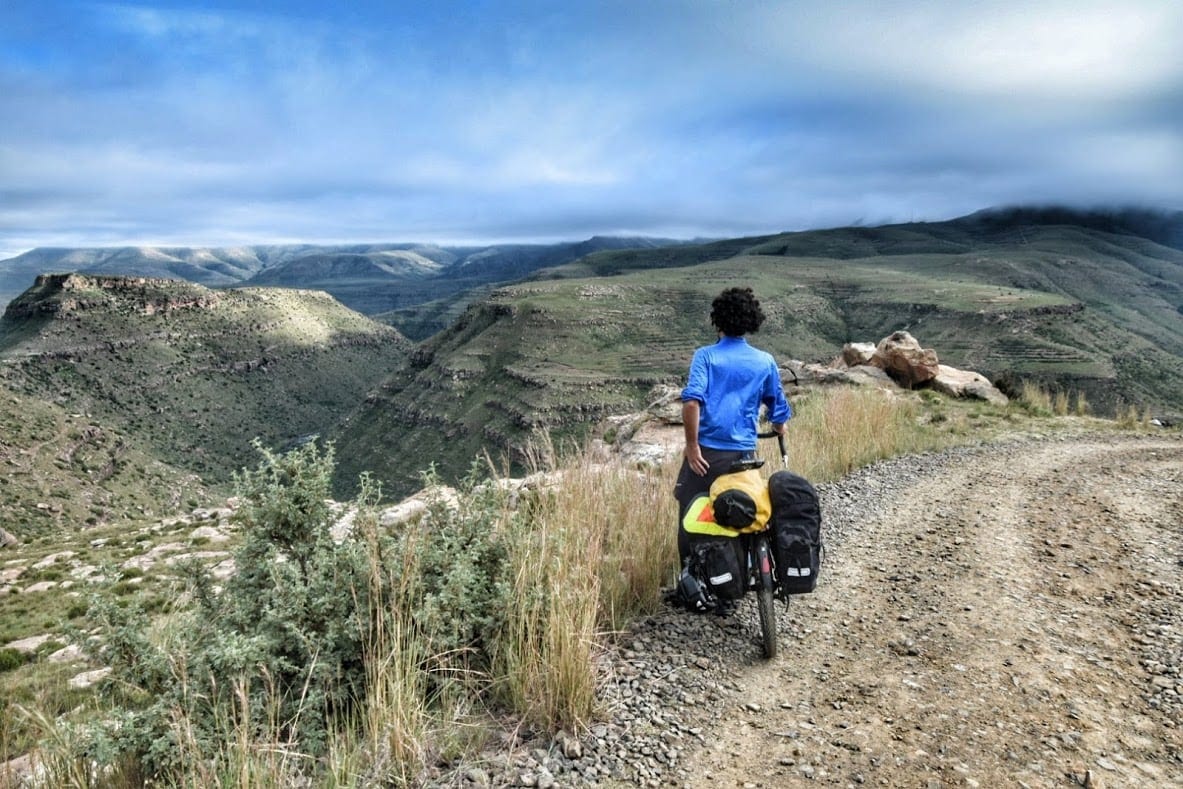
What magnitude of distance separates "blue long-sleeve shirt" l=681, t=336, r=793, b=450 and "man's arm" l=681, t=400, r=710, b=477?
8 centimetres

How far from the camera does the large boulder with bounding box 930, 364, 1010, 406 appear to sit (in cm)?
1684

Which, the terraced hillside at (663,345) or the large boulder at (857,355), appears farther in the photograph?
the terraced hillside at (663,345)

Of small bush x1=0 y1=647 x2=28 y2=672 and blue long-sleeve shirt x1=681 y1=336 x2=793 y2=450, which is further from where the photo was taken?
small bush x1=0 y1=647 x2=28 y2=672

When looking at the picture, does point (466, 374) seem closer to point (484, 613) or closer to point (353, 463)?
point (353, 463)

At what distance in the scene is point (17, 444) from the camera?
53.4 metres

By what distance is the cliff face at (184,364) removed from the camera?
274 feet

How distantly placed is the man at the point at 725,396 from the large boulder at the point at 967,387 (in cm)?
1462

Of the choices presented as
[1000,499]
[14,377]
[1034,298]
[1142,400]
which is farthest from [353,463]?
[1034,298]

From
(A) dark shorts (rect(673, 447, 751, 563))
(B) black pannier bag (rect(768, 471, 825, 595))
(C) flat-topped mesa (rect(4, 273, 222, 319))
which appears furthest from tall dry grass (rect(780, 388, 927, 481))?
(C) flat-topped mesa (rect(4, 273, 222, 319))

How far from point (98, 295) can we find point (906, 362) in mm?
128945

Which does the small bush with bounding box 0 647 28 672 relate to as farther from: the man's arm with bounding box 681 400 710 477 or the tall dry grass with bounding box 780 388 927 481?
the tall dry grass with bounding box 780 388 927 481

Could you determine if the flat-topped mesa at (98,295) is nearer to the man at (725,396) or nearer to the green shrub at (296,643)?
the green shrub at (296,643)

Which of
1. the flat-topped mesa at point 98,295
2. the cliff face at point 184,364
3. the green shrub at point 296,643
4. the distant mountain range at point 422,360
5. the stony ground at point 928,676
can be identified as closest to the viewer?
the green shrub at point 296,643

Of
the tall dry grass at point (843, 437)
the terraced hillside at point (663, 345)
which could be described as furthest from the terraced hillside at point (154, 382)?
the tall dry grass at point (843, 437)
